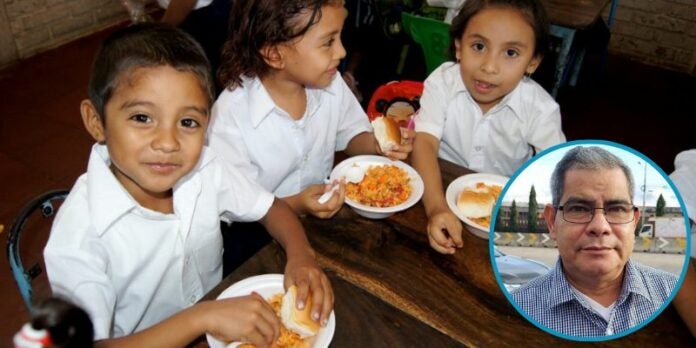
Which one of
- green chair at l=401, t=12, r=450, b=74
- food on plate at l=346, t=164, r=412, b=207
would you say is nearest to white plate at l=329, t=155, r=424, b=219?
food on plate at l=346, t=164, r=412, b=207

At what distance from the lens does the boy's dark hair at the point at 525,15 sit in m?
1.80

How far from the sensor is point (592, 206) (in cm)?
104

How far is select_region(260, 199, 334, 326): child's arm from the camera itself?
1.13m

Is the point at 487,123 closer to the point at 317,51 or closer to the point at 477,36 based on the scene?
the point at 477,36

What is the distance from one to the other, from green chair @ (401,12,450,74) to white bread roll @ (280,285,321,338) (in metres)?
2.35

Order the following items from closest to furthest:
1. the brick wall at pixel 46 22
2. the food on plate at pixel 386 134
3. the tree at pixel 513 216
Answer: the tree at pixel 513 216 < the food on plate at pixel 386 134 < the brick wall at pixel 46 22

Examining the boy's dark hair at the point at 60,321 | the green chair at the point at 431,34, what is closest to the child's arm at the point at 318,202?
the boy's dark hair at the point at 60,321

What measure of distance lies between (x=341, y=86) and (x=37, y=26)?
389 centimetres

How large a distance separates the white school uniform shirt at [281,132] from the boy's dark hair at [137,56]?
0.44 metres

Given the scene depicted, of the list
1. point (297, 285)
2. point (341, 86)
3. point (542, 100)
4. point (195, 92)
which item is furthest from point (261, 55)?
point (542, 100)

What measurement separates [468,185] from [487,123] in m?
0.48

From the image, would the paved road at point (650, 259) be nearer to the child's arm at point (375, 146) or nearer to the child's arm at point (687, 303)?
the child's arm at point (687, 303)

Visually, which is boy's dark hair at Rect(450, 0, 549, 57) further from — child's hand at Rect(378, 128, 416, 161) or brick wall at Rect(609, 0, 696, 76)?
brick wall at Rect(609, 0, 696, 76)

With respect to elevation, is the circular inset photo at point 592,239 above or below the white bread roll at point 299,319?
above
